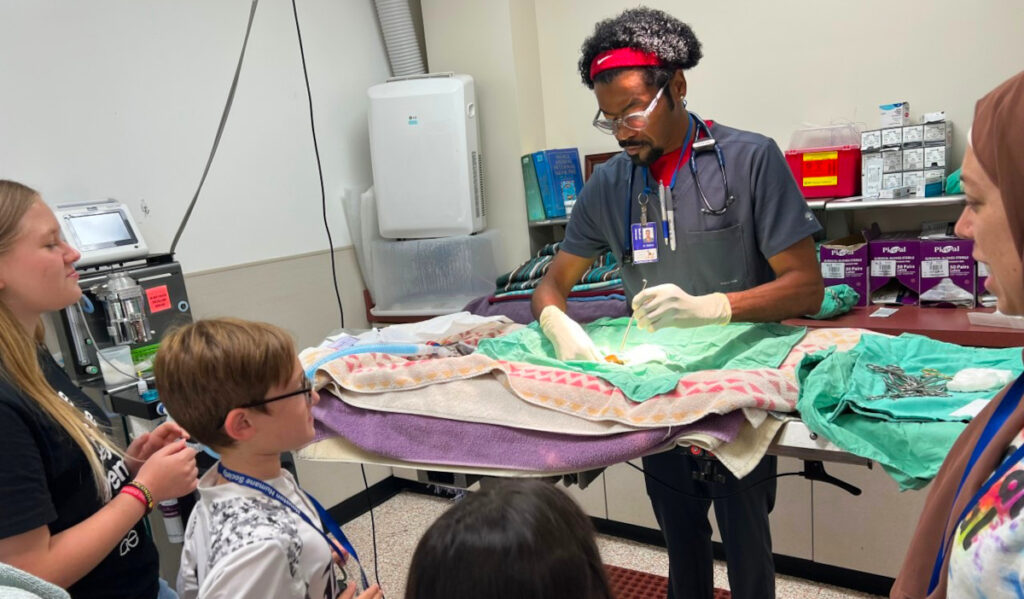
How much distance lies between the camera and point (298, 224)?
310cm

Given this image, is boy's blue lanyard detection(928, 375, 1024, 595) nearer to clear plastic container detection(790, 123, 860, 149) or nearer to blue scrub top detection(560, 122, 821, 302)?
blue scrub top detection(560, 122, 821, 302)

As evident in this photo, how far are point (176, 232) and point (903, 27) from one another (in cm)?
284

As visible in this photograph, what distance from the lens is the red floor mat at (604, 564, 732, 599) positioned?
7.93ft

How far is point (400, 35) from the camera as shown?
3354 mm

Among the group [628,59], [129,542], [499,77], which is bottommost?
[129,542]

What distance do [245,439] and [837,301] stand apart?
2.03 metres

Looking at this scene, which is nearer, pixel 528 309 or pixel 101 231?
pixel 101 231

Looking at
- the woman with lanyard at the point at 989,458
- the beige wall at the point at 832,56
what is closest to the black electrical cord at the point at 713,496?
the woman with lanyard at the point at 989,458

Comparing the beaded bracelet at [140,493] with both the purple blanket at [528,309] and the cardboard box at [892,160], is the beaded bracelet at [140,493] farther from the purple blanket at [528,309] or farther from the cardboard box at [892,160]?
the cardboard box at [892,160]

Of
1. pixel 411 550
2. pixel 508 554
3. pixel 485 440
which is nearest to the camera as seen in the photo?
pixel 508 554

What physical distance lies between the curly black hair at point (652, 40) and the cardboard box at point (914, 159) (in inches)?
43.6

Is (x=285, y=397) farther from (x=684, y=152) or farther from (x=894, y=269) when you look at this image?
(x=894, y=269)

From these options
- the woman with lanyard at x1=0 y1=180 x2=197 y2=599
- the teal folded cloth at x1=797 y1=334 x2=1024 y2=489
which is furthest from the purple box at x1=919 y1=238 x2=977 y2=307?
the woman with lanyard at x1=0 y1=180 x2=197 y2=599

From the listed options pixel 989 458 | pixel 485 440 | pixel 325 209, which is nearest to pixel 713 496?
pixel 485 440
